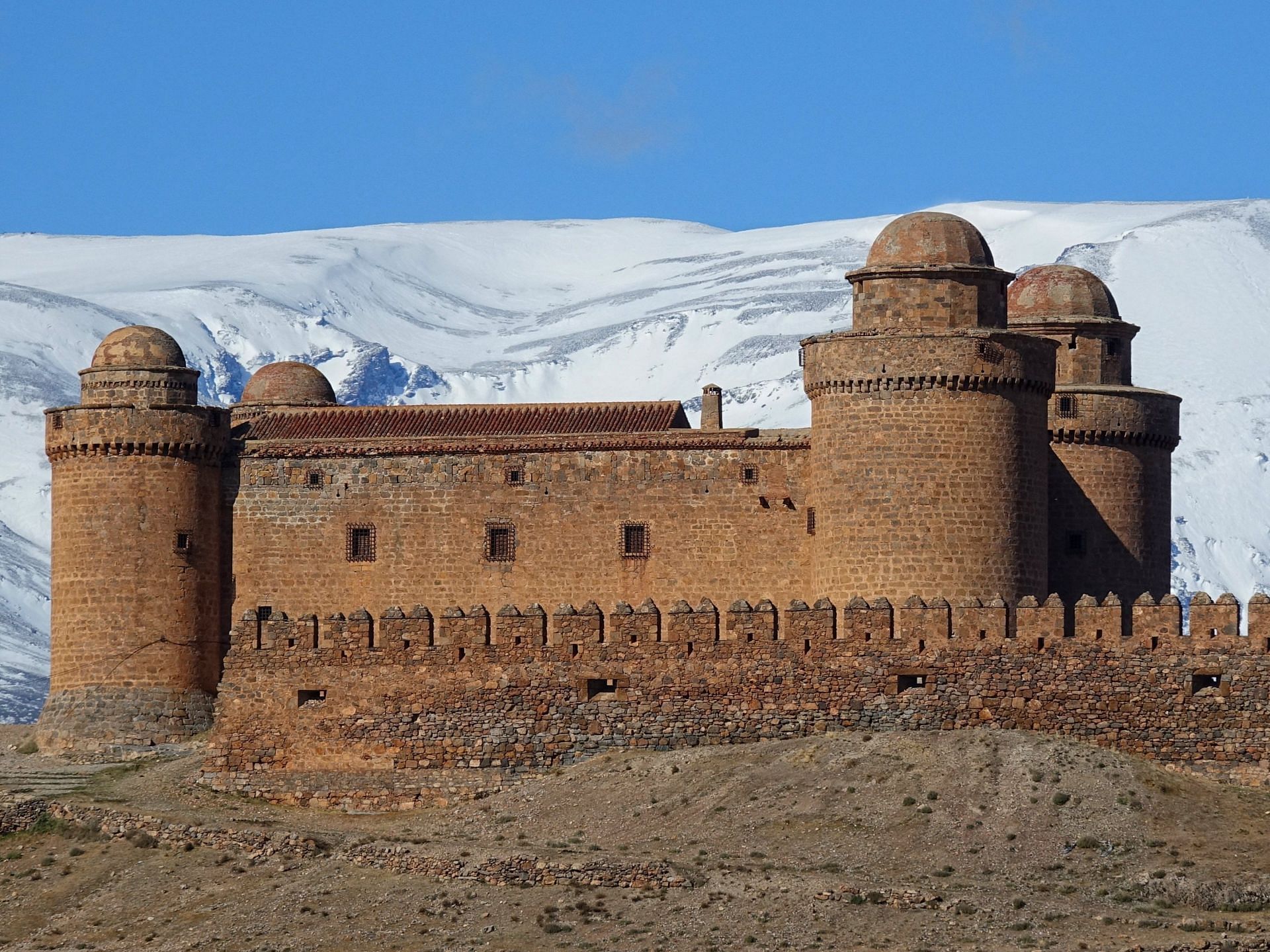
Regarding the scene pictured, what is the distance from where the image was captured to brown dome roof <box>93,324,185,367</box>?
6438cm

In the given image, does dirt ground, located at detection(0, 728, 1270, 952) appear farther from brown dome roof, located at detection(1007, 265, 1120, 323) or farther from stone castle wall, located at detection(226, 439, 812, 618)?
brown dome roof, located at detection(1007, 265, 1120, 323)

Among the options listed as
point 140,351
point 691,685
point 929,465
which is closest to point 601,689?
point 691,685

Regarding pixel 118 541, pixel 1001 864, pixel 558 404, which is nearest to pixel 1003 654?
pixel 1001 864

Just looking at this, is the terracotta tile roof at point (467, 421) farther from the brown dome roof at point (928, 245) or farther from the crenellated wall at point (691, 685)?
the crenellated wall at point (691, 685)

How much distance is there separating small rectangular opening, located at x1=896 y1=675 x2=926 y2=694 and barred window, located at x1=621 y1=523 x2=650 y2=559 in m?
10.4

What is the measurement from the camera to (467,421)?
65.4 metres

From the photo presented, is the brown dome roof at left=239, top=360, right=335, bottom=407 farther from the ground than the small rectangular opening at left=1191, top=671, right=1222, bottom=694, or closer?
farther from the ground

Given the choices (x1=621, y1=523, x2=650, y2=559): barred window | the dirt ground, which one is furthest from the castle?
the dirt ground

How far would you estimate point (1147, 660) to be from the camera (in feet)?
172

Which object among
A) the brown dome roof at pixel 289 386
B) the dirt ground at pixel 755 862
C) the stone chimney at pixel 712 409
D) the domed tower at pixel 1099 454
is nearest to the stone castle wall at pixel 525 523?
the stone chimney at pixel 712 409

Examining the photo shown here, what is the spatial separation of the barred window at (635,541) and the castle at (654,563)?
0.05m

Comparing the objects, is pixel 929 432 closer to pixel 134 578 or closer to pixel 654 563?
pixel 654 563

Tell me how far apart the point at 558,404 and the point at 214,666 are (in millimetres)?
9949

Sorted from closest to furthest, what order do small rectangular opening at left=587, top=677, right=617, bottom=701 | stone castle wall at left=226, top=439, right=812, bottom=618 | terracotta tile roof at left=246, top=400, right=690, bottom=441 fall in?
small rectangular opening at left=587, top=677, right=617, bottom=701 < stone castle wall at left=226, top=439, right=812, bottom=618 < terracotta tile roof at left=246, top=400, right=690, bottom=441
